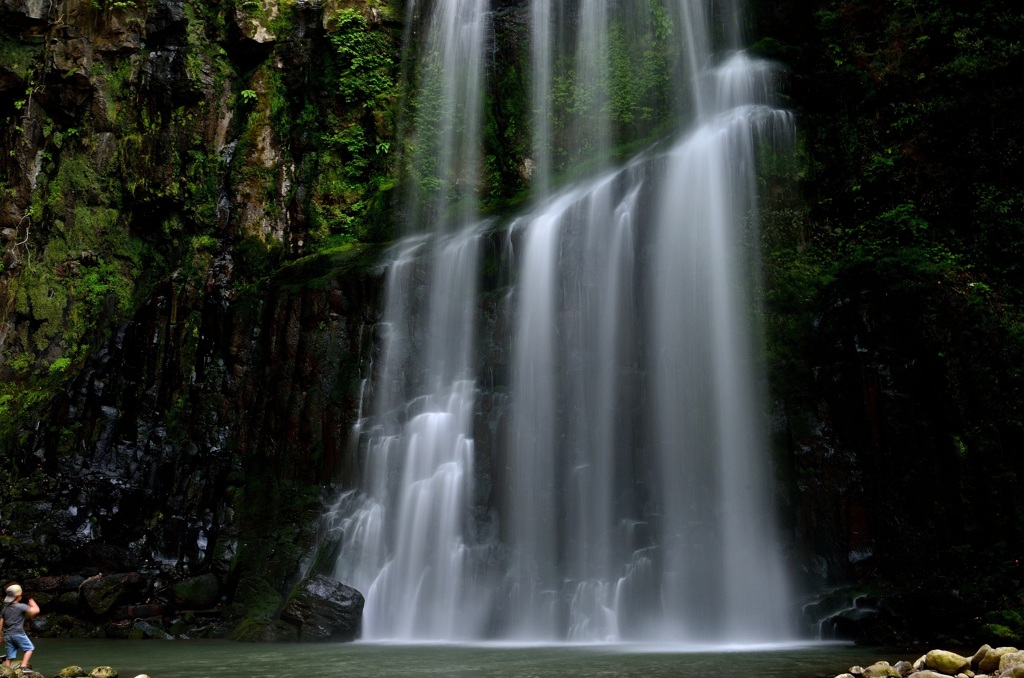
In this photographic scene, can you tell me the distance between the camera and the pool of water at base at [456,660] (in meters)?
8.64

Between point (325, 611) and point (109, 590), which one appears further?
point (109, 590)

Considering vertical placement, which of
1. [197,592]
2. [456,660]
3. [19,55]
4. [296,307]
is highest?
[19,55]

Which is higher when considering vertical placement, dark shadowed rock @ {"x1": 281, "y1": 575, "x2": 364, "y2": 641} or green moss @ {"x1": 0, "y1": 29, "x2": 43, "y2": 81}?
green moss @ {"x1": 0, "y1": 29, "x2": 43, "y2": 81}

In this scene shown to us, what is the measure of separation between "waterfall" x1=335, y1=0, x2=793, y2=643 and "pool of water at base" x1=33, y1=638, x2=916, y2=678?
4.65ft

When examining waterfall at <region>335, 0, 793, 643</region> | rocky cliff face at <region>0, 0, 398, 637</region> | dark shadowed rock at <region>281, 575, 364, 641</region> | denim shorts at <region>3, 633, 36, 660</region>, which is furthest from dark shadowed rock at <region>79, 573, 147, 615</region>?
denim shorts at <region>3, 633, 36, 660</region>

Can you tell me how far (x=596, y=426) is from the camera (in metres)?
14.5

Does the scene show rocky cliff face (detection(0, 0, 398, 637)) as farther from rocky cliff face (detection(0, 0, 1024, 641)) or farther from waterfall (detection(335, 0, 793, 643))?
waterfall (detection(335, 0, 793, 643))

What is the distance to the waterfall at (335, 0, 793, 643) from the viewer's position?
13.0 m

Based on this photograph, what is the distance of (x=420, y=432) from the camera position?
15523 millimetres

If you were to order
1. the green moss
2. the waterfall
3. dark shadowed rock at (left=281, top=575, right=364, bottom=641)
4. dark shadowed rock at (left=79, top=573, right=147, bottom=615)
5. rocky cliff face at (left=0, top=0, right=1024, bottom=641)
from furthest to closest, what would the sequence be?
the green moss → dark shadowed rock at (left=79, top=573, right=147, bottom=615) → the waterfall → dark shadowed rock at (left=281, top=575, right=364, bottom=641) → rocky cliff face at (left=0, top=0, right=1024, bottom=641)

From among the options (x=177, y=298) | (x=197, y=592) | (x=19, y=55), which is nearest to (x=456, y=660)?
(x=197, y=592)

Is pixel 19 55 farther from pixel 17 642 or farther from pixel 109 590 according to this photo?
pixel 17 642

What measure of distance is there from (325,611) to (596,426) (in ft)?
18.6

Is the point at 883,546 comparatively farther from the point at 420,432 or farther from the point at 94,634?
the point at 94,634
